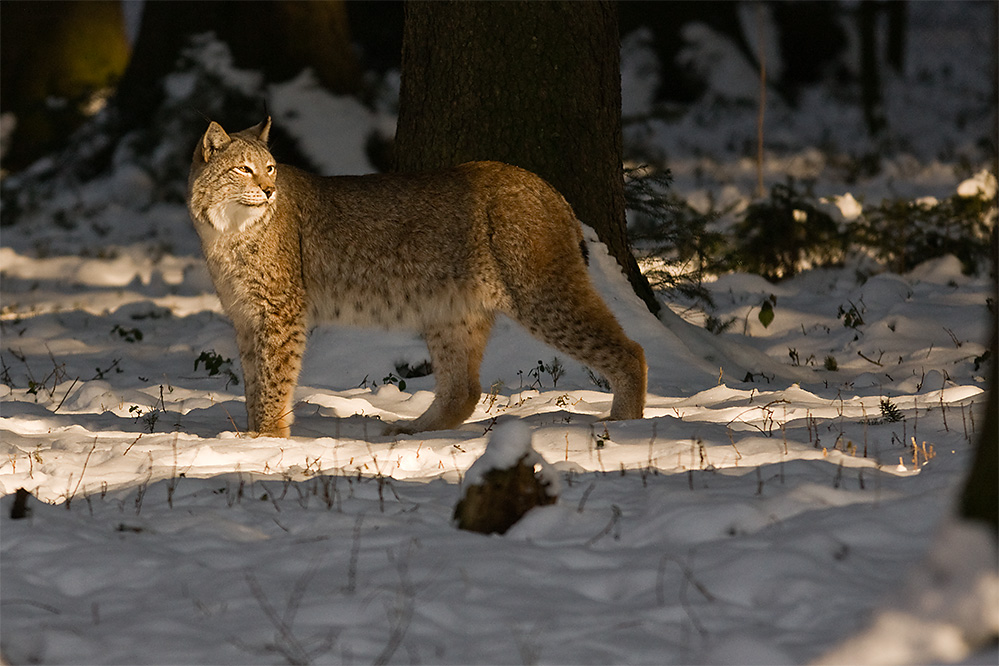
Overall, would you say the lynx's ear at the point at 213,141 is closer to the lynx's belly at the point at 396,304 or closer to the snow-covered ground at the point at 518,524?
the lynx's belly at the point at 396,304

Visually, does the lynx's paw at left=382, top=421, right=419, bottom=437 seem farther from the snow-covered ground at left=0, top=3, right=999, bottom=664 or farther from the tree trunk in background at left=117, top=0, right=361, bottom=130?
the tree trunk in background at left=117, top=0, right=361, bottom=130

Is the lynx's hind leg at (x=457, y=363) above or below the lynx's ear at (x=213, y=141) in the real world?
below

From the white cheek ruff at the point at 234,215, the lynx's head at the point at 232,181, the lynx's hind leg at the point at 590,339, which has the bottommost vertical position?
the lynx's hind leg at the point at 590,339

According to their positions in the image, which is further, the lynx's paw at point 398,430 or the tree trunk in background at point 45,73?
the tree trunk in background at point 45,73

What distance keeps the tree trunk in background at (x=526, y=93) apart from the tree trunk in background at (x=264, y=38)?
21.2 ft

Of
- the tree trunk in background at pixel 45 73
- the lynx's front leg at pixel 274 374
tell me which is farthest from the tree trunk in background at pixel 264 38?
the lynx's front leg at pixel 274 374

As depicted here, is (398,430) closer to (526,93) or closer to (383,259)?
(383,259)

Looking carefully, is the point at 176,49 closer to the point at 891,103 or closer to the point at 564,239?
the point at 564,239

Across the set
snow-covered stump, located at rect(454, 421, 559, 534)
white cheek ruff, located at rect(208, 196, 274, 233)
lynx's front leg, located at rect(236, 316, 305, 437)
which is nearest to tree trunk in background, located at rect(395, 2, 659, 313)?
white cheek ruff, located at rect(208, 196, 274, 233)

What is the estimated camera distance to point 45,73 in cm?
1586

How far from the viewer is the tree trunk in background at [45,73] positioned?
15.6 metres

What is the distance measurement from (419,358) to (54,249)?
6635 mm

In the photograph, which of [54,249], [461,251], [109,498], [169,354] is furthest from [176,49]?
[109,498]

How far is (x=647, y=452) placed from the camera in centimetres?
450
